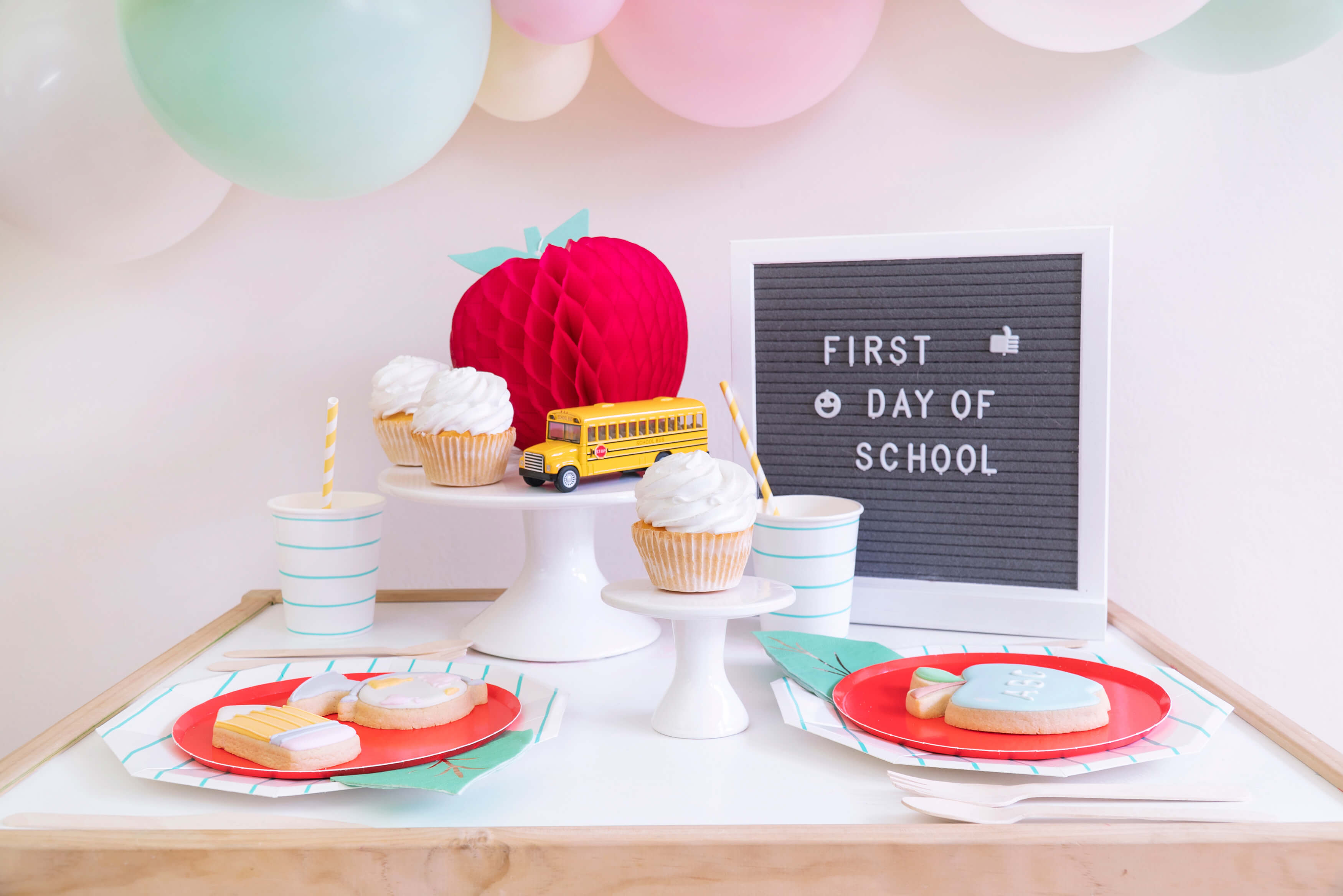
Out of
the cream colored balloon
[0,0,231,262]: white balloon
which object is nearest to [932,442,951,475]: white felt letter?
the cream colored balloon

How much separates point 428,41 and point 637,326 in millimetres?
352

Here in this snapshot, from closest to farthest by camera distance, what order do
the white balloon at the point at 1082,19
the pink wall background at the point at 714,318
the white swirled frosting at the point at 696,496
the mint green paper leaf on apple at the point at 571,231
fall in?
the white swirled frosting at the point at 696,496 < the white balloon at the point at 1082,19 < the mint green paper leaf on apple at the point at 571,231 < the pink wall background at the point at 714,318

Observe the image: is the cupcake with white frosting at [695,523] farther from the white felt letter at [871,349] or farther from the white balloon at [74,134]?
the white balloon at [74,134]

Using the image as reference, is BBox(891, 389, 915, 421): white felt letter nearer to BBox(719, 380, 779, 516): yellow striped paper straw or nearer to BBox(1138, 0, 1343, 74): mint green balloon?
BBox(719, 380, 779, 516): yellow striped paper straw

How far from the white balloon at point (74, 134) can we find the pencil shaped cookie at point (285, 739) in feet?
2.35

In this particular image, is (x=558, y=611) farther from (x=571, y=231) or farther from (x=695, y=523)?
(x=571, y=231)

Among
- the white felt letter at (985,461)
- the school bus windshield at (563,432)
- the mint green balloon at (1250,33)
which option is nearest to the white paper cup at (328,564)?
the school bus windshield at (563,432)

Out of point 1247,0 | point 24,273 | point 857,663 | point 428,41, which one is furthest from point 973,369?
point 24,273

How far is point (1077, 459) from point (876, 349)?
0.82 feet

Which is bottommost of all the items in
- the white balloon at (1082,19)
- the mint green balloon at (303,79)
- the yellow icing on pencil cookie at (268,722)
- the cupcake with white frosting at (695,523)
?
the yellow icing on pencil cookie at (268,722)

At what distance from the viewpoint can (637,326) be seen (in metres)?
1.08

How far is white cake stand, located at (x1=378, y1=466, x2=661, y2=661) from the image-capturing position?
1.02 meters

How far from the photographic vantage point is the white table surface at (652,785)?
692 mm

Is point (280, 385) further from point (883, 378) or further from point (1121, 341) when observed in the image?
point (1121, 341)
